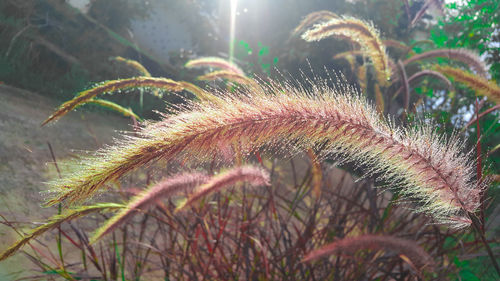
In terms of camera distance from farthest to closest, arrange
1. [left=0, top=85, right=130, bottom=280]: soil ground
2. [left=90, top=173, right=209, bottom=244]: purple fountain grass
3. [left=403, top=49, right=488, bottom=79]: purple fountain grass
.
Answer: [left=403, top=49, right=488, bottom=79]: purple fountain grass < [left=0, top=85, right=130, bottom=280]: soil ground < [left=90, top=173, right=209, bottom=244]: purple fountain grass

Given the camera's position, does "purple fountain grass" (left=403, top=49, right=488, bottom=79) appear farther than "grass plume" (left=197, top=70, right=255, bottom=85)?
Yes

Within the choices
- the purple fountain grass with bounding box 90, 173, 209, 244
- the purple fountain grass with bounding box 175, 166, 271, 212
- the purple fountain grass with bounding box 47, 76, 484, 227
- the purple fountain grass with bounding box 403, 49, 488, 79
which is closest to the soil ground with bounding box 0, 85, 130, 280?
the purple fountain grass with bounding box 47, 76, 484, 227

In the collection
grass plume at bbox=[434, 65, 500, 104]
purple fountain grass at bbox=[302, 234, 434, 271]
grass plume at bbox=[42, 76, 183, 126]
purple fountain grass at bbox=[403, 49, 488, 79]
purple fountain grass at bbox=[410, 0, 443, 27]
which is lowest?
purple fountain grass at bbox=[302, 234, 434, 271]

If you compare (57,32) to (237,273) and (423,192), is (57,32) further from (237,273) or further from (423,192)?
(423,192)

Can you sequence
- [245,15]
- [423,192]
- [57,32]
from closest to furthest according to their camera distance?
[423,192] < [57,32] < [245,15]

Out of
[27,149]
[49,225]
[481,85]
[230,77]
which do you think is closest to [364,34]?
[481,85]

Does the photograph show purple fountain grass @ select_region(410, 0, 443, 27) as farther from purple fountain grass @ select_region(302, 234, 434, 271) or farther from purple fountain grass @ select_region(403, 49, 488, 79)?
purple fountain grass @ select_region(302, 234, 434, 271)

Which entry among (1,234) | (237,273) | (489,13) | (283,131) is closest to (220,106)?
(283,131)

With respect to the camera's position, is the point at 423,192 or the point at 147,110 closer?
the point at 423,192
